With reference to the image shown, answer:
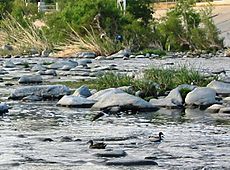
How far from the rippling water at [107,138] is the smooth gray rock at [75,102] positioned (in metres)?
0.23

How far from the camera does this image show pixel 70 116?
11.1 m

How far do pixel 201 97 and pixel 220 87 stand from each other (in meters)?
1.91

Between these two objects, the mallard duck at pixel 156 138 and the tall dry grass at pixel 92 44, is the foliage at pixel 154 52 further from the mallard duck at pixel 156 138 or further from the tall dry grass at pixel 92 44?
the mallard duck at pixel 156 138

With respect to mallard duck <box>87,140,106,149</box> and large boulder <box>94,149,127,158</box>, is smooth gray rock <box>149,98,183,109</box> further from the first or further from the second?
large boulder <box>94,149,127,158</box>

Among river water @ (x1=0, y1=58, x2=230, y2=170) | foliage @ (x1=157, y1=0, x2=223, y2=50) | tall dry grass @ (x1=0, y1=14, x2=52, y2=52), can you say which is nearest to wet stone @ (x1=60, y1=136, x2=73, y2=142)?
river water @ (x1=0, y1=58, x2=230, y2=170)

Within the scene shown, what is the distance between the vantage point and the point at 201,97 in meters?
12.2

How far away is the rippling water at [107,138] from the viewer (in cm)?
720

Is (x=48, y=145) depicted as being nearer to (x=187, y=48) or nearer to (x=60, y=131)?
(x=60, y=131)

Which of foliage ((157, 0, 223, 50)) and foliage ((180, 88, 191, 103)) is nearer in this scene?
foliage ((180, 88, 191, 103))

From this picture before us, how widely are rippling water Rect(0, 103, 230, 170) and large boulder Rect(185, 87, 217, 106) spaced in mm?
461

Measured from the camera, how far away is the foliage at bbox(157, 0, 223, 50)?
36000 mm

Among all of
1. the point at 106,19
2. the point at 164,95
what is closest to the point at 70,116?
the point at 164,95

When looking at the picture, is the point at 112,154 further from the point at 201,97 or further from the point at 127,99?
the point at 201,97

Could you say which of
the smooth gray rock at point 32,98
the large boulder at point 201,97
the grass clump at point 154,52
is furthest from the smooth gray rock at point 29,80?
the grass clump at point 154,52
